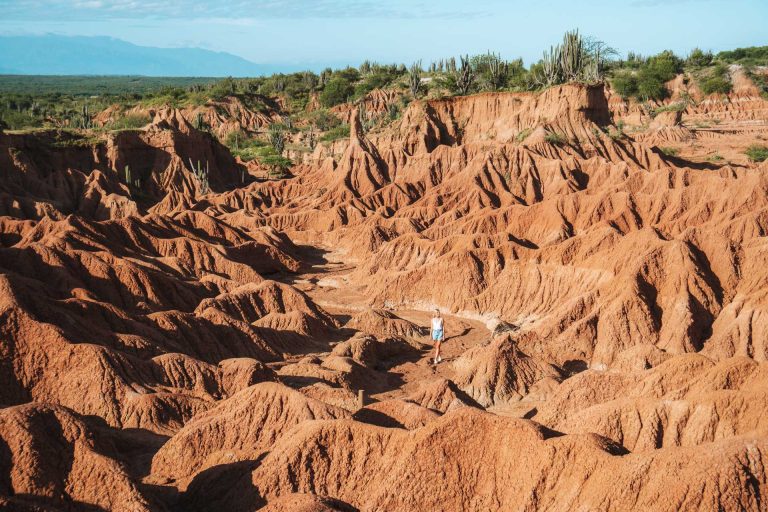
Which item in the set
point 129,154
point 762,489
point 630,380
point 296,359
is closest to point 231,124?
point 129,154

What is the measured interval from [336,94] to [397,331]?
96.7 meters

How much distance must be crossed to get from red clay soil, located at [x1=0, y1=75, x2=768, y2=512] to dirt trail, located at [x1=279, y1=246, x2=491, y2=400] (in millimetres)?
200

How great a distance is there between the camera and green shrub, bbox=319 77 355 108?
12769 centimetres

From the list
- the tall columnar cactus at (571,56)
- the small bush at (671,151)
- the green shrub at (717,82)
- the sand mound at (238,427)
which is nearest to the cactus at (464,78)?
the tall columnar cactus at (571,56)

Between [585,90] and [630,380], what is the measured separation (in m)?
49.5

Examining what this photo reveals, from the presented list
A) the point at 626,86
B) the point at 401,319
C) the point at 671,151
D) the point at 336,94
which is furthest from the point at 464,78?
the point at 401,319

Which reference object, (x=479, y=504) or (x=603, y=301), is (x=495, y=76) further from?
(x=479, y=504)

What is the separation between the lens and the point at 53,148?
67.0 m

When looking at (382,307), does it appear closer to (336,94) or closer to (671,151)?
(671,151)

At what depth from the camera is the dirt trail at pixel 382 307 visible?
30.8 meters

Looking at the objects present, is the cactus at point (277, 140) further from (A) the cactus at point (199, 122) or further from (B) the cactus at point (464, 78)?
(B) the cactus at point (464, 78)

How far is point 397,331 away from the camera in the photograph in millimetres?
36344

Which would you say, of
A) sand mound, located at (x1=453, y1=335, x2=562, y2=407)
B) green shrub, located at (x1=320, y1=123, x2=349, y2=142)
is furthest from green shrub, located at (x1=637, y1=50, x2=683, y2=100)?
sand mound, located at (x1=453, y1=335, x2=562, y2=407)

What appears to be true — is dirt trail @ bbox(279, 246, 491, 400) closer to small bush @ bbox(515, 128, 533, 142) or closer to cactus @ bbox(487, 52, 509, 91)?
small bush @ bbox(515, 128, 533, 142)
